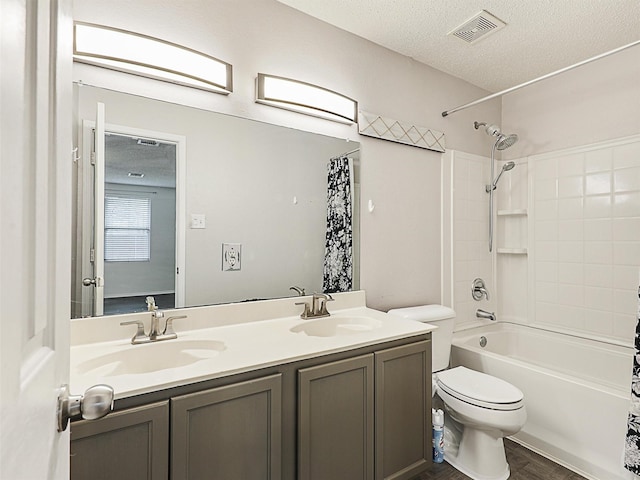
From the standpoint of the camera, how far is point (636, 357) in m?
1.66

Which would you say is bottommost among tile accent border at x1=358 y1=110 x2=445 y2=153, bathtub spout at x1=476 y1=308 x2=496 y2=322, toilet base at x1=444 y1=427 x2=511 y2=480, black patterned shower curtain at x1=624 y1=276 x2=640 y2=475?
toilet base at x1=444 y1=427 x2=511 y2=480

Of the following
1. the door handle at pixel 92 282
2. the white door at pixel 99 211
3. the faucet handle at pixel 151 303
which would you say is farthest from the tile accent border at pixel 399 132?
the door handle at pixel 92 282

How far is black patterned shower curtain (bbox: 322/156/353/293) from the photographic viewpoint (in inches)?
84.6

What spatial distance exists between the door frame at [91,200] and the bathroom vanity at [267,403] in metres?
0.15

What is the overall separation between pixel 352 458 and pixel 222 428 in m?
0.62

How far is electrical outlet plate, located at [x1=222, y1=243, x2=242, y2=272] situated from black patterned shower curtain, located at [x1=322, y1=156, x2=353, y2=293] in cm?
54

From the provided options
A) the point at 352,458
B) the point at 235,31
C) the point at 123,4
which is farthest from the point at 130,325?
the point at 235,31

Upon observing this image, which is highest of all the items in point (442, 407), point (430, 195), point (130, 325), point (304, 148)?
point (304, 148)

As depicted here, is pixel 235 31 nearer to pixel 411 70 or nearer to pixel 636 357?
pixel 411 70

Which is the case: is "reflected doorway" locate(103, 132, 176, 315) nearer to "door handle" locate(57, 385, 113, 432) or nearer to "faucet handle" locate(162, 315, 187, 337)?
"faucet handle" locate(162, 315, 187, 337)

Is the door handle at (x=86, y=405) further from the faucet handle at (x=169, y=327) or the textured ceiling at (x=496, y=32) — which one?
the textured ceiling at (x=496, y=32)

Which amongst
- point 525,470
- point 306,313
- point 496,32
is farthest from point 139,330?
point 496,32

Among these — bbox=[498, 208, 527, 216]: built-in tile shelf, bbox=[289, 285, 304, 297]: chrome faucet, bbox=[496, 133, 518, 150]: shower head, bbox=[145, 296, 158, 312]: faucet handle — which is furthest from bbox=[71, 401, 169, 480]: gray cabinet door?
bbox=[498, 208, 527, 216]: built-in tile shelf

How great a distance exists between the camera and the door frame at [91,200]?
146 centimetres
